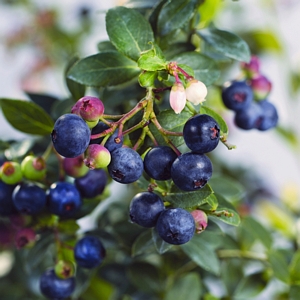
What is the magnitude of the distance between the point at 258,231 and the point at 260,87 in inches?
8.9

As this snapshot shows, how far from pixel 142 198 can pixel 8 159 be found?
0.24 meters

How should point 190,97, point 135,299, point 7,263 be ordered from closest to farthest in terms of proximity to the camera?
point 190,97 → point 135,299 → point 7,263

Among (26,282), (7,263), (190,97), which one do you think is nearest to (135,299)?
(26,282)

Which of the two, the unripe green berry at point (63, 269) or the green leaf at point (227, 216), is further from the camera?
the unripe green berry at point (63, 269)

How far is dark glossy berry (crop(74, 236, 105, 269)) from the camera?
1.80ft

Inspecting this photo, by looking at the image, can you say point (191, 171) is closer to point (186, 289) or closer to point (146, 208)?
point (146, 208)

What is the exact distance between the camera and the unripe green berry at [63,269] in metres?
0.56

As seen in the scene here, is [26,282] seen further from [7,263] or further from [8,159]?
[8,159]

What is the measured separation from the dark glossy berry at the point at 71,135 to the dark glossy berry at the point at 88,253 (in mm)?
190

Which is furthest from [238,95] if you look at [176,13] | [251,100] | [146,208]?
[146,208]

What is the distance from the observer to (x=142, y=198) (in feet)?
1.42

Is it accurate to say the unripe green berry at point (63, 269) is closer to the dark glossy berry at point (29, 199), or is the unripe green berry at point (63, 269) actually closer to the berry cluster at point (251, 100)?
the dark glossy berry at point (29, 199)

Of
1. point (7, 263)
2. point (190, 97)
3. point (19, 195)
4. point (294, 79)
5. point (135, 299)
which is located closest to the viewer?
point (190, 97)

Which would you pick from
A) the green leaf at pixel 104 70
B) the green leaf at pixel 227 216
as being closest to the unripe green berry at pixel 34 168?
the green leaf at pixel 104 70
